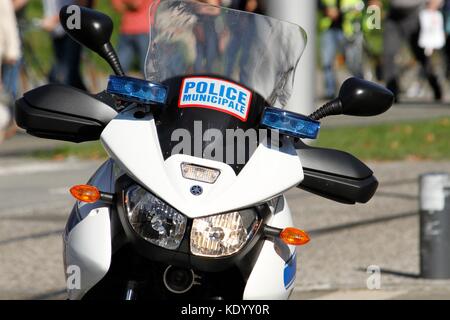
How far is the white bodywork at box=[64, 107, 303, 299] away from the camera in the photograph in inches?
145

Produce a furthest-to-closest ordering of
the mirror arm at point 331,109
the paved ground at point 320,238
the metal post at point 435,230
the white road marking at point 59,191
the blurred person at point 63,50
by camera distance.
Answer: the blurred person at point 63,50 < the white road marking at point 59,191 < the metal post at point 435,230 < the paved ground at point 320,238 < the mirror arm at point 331,109

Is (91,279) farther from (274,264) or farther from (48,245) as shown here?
(48,245)

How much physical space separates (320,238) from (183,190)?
16.5 ft

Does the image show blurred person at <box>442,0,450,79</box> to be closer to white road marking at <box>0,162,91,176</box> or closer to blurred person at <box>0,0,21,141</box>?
blurred person at <box>0,0,21,141</box>

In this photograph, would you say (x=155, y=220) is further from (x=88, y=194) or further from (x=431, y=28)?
(x=431, y=28)

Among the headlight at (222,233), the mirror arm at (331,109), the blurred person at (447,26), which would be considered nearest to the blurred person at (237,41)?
the mirror arm at (331,109)

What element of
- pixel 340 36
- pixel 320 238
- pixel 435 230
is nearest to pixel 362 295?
pixel 435 230

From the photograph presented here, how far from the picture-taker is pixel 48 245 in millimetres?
8414

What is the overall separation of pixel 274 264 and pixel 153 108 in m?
0.58

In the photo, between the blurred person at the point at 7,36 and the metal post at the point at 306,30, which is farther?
the blurred person at the point at 7,36

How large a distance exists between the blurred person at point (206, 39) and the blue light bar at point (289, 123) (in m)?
0.31

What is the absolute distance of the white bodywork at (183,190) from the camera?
367cm

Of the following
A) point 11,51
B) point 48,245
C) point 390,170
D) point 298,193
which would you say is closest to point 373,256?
point 48,245

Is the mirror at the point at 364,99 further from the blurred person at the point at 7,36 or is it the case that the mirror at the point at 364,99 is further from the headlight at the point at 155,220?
the blurred person at the point at 7,36
